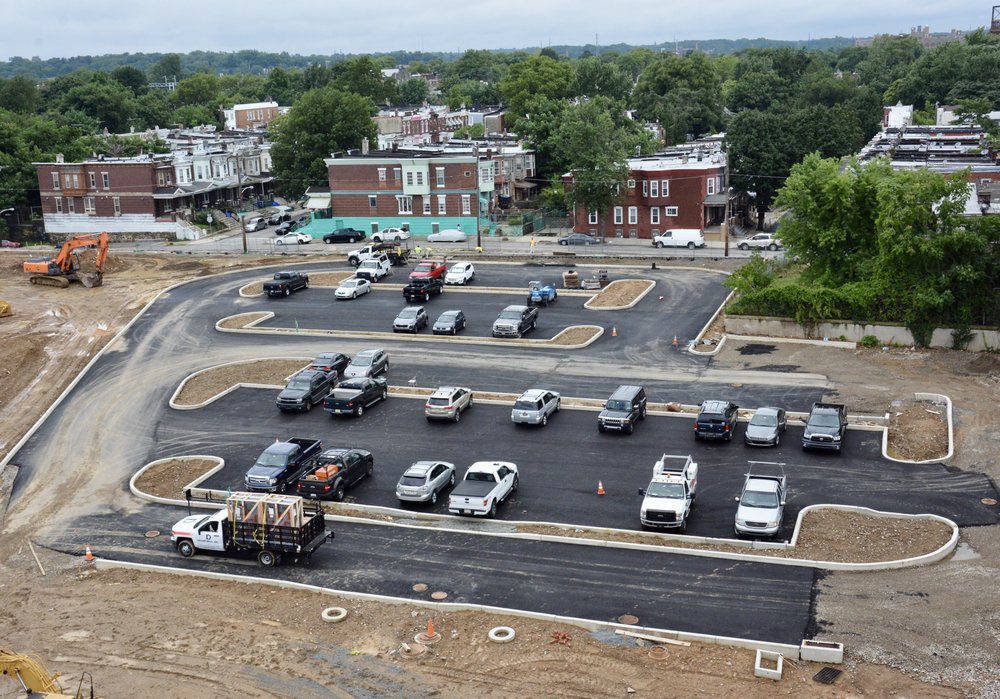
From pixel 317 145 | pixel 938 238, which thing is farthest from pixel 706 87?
pixel 938 238

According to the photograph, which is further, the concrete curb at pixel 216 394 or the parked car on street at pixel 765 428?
the concrete curb at pixel 216 394

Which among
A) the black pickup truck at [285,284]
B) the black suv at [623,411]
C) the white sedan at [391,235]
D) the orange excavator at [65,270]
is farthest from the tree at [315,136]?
the black suv at [623,411]

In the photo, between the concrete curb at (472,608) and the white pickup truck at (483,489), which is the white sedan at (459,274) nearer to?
the white pickup truck at (483,489)

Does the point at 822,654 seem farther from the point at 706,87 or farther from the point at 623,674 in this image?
the point at 706,87

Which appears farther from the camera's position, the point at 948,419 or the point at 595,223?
the point at 595,223

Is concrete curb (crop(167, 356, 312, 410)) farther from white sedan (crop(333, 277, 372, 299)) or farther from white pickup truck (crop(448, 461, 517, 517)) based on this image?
white pickup truck (crop(448, 461, 517, 517))

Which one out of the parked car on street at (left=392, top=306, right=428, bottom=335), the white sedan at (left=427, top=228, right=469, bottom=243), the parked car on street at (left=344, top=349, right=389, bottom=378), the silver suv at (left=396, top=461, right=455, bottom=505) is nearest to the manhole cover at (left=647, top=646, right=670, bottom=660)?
the silver suv at (left=396, top=461, right=455, bottom=505)

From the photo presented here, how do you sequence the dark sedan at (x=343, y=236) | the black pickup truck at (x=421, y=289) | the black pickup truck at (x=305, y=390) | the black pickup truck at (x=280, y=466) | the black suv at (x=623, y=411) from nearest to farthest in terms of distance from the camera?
the black pickup truck at (x=280, y=466)
the black suv at (x=623, y=411)
the black pickup truck at (x=305, y=390)
the black pickup truck at (x=421, y=289)
the dark sedan at (x=343, y=236)

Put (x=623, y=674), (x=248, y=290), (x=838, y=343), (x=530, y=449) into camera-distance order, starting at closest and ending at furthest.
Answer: (x=623, y=674), (x=530, y=449), (x=838, y=343), (x=248, y=290)
